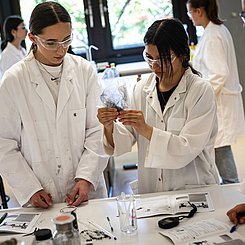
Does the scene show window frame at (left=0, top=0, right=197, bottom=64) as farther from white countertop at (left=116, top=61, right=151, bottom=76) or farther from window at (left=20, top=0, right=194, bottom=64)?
white countertop at (left=116, top=61, right=151, bottom=76)

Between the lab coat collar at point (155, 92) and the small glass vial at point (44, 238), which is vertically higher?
the lab coat collar at point (155, 92)

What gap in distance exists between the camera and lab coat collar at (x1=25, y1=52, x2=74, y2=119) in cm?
194

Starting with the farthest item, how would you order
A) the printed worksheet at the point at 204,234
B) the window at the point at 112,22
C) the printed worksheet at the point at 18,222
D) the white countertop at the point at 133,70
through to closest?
the window at the point at 112,22
the white countertop at the point at 133,70
the printed worksheet at the point at 18,222
the printed worksheet at the point at 204,234

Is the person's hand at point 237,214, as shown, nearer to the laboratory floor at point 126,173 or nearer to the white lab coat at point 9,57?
the laboratory floor at point 126,173

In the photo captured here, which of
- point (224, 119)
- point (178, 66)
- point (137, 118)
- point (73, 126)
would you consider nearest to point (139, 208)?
point (137, 118)

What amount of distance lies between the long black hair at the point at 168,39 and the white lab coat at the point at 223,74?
1339 millimetres

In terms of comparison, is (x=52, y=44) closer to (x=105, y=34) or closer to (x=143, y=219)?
(x=143, y=219)

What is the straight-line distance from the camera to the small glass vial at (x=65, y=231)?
126 centimetres

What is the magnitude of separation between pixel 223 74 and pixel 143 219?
1.71 metres

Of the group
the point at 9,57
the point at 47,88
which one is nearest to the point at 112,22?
the point at 9,57

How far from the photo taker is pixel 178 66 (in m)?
1.87

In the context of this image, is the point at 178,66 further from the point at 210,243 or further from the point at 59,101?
the point at 210,243

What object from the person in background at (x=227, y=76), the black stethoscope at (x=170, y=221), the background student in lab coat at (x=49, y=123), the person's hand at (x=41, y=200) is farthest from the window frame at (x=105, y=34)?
the black stethoscope at (x=170, y=221)

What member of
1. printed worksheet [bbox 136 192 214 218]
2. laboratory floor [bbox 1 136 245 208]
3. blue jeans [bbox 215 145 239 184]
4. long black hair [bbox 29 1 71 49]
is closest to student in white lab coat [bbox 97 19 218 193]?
printed worksheet [bbox 136 192 214 218]
